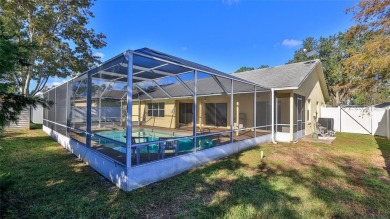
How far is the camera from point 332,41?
26.1m

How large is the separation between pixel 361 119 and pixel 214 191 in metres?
16.6

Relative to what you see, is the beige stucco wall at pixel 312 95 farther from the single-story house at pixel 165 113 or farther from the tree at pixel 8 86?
the tree at pixel 8 86

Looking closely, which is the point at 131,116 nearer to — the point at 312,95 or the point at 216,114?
the point at 216,114

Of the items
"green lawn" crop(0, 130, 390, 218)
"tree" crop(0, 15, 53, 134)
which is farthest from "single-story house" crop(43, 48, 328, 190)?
"tree" crop(0, 15, 53, 134)

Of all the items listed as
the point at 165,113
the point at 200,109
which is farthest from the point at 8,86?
the point at 165,113

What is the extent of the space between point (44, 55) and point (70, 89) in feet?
26.1

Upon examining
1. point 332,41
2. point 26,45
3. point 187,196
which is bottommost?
→ point 187,196

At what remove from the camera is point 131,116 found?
14.7ft

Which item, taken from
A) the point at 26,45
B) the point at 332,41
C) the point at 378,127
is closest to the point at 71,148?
the point at 26,45

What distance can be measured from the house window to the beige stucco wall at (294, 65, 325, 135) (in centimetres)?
1122

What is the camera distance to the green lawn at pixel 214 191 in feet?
11.7

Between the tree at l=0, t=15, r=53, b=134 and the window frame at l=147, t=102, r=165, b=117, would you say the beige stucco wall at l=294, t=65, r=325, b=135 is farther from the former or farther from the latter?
the tree at l=0, t=15, r=53, b=134

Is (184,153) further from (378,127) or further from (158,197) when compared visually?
(378,127)

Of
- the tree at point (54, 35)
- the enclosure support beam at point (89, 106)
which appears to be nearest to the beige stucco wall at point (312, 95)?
the enclosure support beam at point (89, 106)
